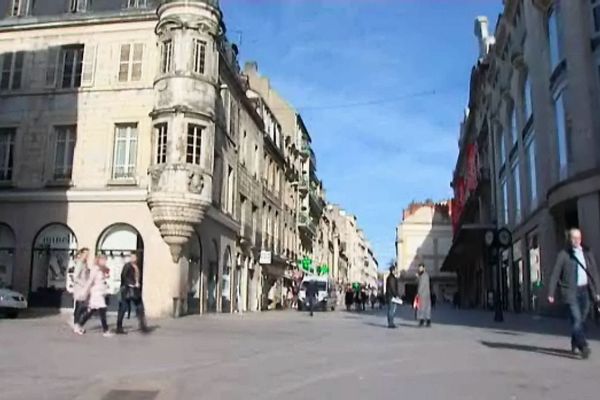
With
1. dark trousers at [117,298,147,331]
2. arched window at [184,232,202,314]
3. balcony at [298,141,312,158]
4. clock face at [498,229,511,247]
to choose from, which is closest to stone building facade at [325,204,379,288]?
balcony at [298,141,312,158]

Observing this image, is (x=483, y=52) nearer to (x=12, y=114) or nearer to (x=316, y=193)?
(x=316, y=193)

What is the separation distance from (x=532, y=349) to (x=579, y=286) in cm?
219

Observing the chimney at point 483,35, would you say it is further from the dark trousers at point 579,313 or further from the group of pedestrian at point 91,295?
the dark trousers at point 579,313

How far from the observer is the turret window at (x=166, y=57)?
91.2ft

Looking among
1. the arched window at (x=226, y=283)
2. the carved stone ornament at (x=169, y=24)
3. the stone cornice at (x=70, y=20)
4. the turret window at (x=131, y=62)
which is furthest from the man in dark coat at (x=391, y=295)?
the stone cornice at (x=70, y=20)

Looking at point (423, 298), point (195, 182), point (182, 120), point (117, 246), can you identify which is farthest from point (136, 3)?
point (423, 298)

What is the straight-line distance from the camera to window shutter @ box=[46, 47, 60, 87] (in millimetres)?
29750

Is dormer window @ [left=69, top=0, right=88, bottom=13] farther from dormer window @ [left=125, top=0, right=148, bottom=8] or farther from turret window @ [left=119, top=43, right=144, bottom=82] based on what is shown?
turret window @ [left=119, top=43, right=144, bottom=82]

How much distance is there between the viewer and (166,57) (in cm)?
2806

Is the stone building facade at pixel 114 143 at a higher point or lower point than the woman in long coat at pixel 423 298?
higher

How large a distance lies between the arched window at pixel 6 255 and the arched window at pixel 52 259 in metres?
1.03

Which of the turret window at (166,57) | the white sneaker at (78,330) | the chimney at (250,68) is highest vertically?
the chimney at (250,68)

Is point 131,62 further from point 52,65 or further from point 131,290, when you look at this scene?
point 131,290

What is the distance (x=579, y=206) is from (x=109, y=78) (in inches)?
786
